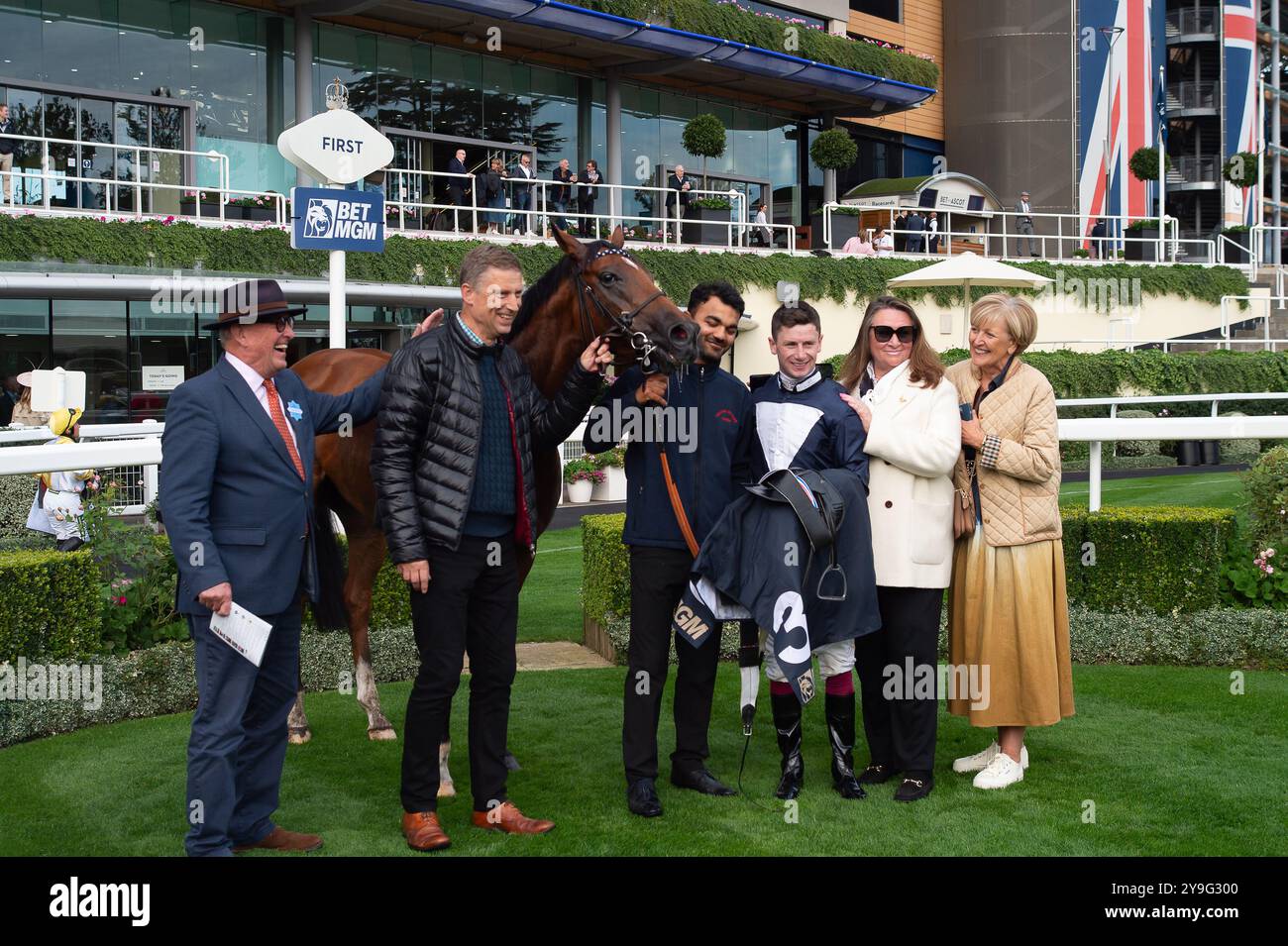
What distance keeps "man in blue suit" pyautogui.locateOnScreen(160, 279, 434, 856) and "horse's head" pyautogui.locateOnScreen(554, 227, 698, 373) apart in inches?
37.9

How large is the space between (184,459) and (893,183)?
92.5ft

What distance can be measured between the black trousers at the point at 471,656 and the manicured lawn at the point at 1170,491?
29.5 ft

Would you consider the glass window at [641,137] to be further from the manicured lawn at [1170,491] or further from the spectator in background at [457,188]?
the manicured lawn at [1170,491]

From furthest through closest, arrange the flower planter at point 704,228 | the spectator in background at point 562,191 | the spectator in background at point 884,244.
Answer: the spectator in background at point 884,244 < the flower planter at point 704,228 < the spectator in background at point 562,191

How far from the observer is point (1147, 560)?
6715 millimetres

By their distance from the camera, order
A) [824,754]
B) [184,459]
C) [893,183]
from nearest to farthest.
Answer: [184,459] < [824,754] < [893,183]

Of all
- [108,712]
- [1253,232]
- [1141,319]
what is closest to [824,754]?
[108,712]

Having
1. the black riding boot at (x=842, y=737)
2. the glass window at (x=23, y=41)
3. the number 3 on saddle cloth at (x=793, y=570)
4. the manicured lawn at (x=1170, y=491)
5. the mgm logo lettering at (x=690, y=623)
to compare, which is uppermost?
the glass window at (x=23, y=41)

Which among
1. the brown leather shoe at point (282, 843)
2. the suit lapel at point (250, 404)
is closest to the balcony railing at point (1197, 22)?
the suit lapel at point (250, 404)

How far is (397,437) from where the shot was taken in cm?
398

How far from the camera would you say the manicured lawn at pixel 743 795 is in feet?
13.3

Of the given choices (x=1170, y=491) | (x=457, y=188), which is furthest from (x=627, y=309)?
(x=457, y=188)

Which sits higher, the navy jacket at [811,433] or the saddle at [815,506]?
→ the navy jacket at [811,433]
